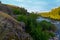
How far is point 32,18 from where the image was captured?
20.7 metres

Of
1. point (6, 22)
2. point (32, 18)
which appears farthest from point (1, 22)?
point (32, 18)

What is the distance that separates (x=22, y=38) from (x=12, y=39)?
40.7 inches

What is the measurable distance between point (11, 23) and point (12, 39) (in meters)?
1.55

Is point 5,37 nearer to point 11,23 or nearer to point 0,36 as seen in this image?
point 0,36

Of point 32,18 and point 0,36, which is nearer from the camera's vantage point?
point 0,36

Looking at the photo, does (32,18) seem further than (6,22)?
Yes

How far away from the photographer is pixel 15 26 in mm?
15469

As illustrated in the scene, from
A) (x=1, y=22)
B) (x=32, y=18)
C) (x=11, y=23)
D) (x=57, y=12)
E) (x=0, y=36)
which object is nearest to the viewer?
(x=0, y=36)

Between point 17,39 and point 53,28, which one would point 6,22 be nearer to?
point 17,39

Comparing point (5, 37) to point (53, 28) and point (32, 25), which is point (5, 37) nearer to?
point (32, 25)

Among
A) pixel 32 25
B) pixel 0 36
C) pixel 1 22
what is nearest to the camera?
pixel 0 36

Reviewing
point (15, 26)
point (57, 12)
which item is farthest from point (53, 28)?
point (57, 12)

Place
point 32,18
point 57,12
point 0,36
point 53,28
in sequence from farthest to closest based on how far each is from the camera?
1. point 57,12
2. point 53,28
3. point 32,18
4. point 0,36

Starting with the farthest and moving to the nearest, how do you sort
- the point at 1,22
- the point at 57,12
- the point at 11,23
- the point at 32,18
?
1. the point at 57,12
2. the point at 32,18
3. the point at 11,23
4. the point at 1,22
